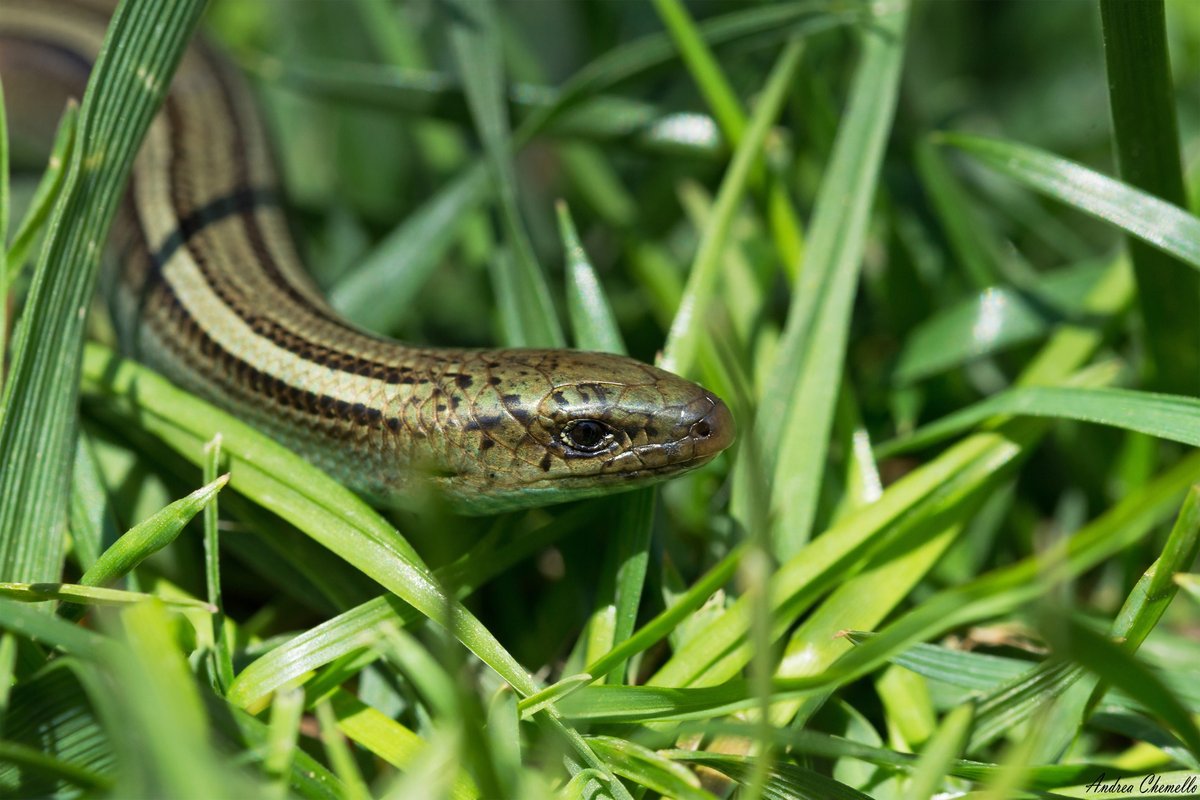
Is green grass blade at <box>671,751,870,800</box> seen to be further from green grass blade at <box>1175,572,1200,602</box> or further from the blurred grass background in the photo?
green grass blade at <box>1175,572,1200,602</box>

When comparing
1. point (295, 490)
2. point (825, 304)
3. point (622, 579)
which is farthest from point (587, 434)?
point (825, 304)

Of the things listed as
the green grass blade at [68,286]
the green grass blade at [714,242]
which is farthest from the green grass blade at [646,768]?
the green grass blade at [68,286]

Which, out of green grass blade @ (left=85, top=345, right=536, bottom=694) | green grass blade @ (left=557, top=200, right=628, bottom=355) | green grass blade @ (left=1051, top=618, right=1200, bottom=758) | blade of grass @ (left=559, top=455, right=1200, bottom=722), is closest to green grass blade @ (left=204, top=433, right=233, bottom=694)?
green grass blade @ (left=85, top=345, right=536, bottom=694)

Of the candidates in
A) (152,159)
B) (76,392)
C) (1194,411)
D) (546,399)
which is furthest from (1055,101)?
(76,392)

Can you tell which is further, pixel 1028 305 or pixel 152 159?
pixel 152 159

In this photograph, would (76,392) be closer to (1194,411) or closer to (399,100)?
(399,100)

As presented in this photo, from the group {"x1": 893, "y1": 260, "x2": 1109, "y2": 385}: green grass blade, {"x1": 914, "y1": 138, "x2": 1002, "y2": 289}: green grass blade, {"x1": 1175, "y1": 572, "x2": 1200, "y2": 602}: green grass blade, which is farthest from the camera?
{"x1": 914, "y1": 138, "x2": 1002, "y2": 289}: green grass blade

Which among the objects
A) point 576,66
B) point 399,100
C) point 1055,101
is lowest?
point 1055,101

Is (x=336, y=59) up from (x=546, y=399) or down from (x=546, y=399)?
up
